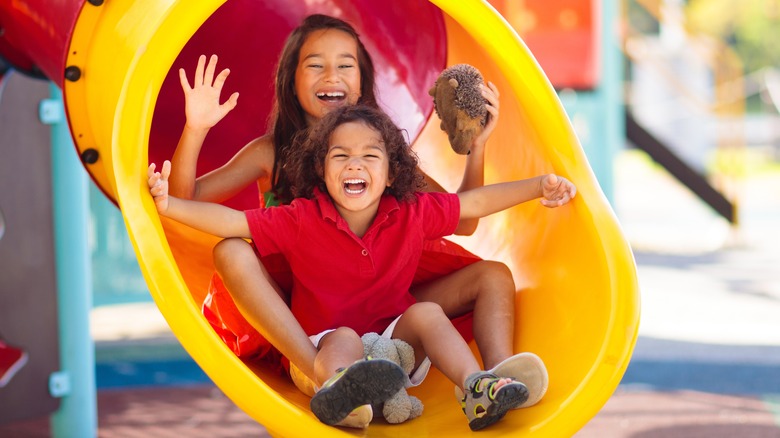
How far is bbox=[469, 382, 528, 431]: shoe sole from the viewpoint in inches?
68.8

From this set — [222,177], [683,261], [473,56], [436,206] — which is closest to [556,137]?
[436,206]

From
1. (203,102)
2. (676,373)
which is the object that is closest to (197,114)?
(203,102)

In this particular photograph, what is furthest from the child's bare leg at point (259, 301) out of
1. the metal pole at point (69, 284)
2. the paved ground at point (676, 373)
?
the paved ground at point (676, 373)

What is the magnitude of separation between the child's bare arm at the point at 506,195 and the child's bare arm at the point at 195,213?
18.8 inches

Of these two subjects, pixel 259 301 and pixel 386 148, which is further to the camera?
pixel 386 148

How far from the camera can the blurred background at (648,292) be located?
3.25 m

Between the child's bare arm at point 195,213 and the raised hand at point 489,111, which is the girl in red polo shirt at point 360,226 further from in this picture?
the raised hand at point 489,111

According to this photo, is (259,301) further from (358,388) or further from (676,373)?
(676,373)

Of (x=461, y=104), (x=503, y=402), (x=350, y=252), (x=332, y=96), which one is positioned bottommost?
(x=503, y=402)

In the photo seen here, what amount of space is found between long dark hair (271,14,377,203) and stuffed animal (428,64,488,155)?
10.7 inches

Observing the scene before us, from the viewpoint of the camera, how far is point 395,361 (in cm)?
201

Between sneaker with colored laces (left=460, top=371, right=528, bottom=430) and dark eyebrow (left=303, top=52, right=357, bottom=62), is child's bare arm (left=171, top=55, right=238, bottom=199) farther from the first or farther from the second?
sneaker with colored laces (left=460, top=371, right=528, bottom=430)

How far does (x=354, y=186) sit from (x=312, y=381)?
41 centimetres

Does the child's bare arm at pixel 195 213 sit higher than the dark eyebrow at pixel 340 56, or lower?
lower
